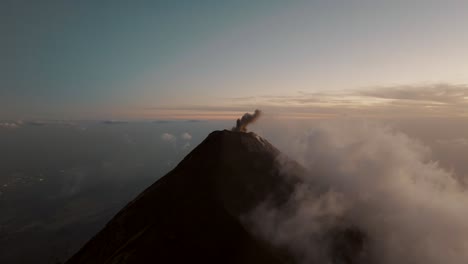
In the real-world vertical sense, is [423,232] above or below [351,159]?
below

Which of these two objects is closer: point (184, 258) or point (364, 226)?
point (184, 258)

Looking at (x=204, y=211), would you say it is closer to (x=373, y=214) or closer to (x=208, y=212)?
(x=208, y=212)

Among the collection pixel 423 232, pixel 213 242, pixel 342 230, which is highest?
pixel 213 242

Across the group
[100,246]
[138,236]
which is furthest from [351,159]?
[100,246]

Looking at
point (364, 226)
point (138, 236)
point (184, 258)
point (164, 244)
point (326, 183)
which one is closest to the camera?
point (184, 258)

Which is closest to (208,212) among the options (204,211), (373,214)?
(204,211)

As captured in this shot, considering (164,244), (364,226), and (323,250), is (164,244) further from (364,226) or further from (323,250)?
(364,226)
